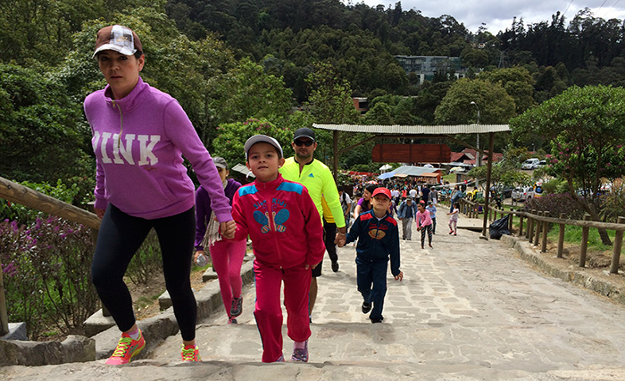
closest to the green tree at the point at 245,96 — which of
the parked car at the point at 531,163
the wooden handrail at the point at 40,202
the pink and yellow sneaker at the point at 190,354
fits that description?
the wooden handrail at the point at 40,202

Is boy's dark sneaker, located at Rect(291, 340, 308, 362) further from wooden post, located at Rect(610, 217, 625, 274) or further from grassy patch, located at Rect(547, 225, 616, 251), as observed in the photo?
grassy patch, located at Rect(547, 225, 616, 251)

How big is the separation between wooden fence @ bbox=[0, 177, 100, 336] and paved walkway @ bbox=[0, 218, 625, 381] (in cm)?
57

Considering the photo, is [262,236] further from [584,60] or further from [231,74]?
[584,60]

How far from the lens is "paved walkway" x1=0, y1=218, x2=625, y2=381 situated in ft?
6.79

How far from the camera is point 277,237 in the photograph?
8.79 ft

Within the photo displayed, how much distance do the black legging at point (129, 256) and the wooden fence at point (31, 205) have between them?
1.93 ft

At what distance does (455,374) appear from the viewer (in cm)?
218

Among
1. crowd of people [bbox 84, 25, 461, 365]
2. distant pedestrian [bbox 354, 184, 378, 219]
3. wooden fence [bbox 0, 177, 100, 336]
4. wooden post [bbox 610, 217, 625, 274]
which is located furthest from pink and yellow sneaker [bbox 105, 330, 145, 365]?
wooden post [bbox 610, 217, 625, 274]

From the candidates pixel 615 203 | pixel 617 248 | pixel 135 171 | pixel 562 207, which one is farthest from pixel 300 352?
pixel 562 207

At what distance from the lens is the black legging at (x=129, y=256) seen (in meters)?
2.21

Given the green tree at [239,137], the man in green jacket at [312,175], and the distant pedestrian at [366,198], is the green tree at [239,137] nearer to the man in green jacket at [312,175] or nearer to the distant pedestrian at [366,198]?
the distant pedestrian at [366,198]

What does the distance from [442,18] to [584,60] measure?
→ 69.5 meters

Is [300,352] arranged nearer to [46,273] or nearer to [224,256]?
[224,256]

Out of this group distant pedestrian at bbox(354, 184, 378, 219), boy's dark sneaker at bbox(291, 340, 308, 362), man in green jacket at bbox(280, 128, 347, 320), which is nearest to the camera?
boy's dark sneaker at bbox(291, 340, 308, 362)
